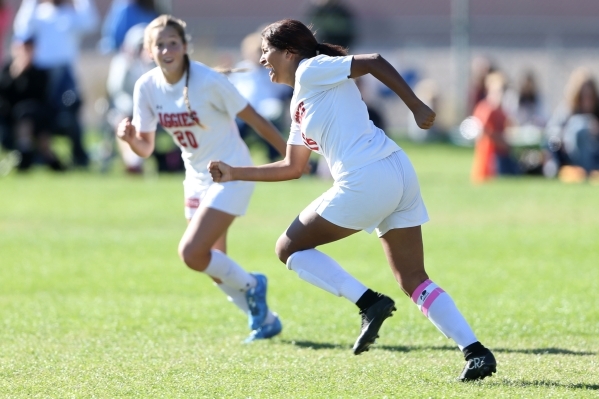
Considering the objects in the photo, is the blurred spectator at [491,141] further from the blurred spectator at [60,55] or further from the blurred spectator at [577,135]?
the blurred spectator at [60,55]

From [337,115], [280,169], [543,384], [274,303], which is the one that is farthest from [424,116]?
[274,303]

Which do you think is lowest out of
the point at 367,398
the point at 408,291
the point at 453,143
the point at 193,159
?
the point at 453,143

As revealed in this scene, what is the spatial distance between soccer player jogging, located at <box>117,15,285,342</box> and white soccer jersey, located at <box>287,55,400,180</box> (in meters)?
1.21

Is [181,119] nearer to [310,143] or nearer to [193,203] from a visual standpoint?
[193,203]

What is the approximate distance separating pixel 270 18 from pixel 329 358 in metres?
Answer: 23.8

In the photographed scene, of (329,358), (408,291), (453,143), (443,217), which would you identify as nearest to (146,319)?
(329,358)

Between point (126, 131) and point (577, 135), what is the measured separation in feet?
32.5

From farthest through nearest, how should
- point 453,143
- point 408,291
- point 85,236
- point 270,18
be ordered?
1. point 270,18
2. point 453,143
3. point 85,236
4. point 408,291

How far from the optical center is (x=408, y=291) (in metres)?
5.37

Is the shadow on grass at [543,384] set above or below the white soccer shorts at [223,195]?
below

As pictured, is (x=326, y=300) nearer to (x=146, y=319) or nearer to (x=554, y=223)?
(x=146, y=319)

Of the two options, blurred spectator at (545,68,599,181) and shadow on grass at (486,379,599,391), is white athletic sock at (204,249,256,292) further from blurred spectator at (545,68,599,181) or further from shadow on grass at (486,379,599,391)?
blurred spectator at (545,68,599,181)

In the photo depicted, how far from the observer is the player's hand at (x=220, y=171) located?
5.32 meters

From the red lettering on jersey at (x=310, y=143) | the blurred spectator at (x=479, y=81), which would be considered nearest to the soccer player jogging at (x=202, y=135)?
the red lettering on jersey at (x=310, y=143)
